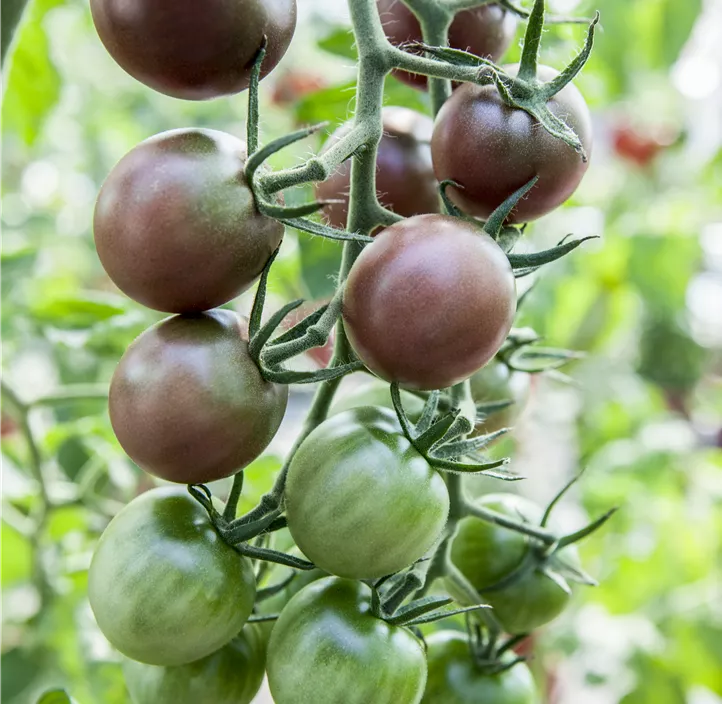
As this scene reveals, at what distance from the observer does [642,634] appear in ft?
3.94

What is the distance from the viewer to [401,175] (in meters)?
0.58

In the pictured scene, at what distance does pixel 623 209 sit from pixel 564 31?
3.80 feet

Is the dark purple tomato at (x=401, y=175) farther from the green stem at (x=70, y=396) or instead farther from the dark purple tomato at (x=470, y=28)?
the green stem at (x=70, y=396)

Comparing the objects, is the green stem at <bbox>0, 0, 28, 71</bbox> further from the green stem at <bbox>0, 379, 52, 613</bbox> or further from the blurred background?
the green stem at <bbox>0, 379, 52, 613</bbox>

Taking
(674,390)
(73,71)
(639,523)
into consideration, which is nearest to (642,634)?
(639,523)

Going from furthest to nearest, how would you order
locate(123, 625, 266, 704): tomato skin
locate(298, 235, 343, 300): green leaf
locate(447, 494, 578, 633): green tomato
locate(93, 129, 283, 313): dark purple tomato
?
locate(298, 235, 343, 300): green leaf → locate(447, 494, 578, 633): green tomato → locate(123, 625, 266, 704): tomato skin → locate(93, 129, 283, 313): dark purple tomato

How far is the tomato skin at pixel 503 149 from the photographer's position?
0.46 metres

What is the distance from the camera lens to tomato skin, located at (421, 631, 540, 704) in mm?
579

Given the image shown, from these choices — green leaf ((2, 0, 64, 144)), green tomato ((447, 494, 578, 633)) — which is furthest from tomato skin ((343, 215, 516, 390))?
green leaf ((2, 0, 64, 144))

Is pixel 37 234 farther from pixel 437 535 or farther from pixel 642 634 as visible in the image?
pixel 642 634

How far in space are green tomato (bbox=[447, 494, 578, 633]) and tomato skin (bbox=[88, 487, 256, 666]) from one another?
0.19 m

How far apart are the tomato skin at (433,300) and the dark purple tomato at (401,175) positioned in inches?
6.3

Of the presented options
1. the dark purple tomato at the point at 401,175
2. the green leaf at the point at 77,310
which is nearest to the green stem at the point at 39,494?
the green leaf at the point at 77,310

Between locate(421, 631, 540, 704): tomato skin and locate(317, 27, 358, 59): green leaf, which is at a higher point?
locate(317, 27, 358, 59): green leaf
